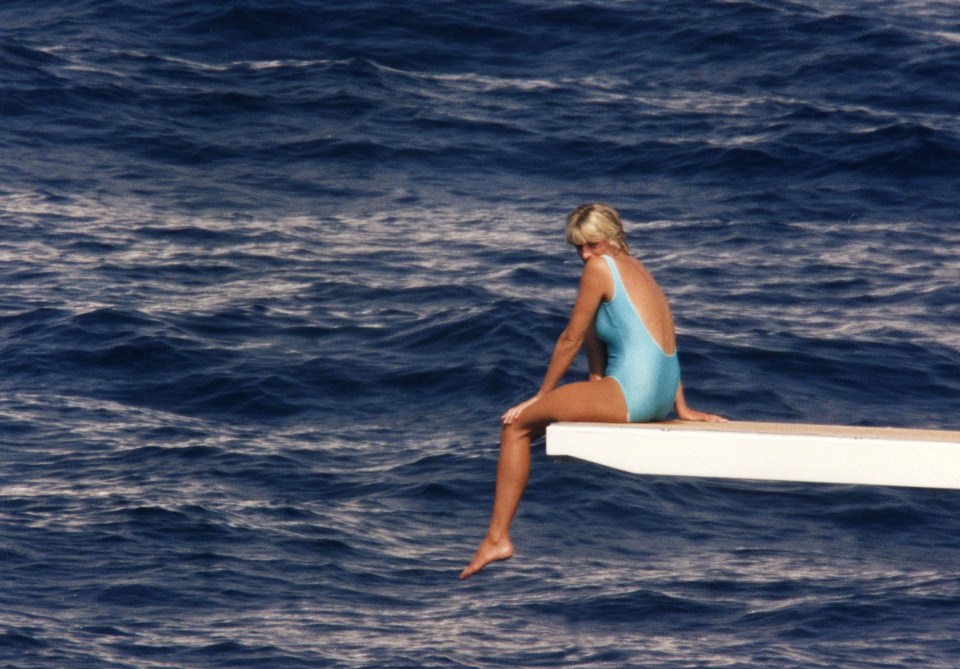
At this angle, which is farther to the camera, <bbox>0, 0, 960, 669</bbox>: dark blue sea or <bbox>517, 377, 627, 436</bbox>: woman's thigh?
<bbox>0, 0, 960, 669</bbox>: dark blue sea

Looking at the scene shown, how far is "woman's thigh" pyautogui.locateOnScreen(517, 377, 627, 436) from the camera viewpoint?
7.70 metres

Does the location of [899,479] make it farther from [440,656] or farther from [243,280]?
[243,280]

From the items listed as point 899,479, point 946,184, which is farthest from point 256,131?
point 899,479

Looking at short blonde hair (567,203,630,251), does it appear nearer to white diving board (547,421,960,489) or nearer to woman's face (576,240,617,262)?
woman's face (576,240,617,262)

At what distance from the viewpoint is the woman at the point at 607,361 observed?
7719 millimetres

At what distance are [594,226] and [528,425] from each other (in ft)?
3.64

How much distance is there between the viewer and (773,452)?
733 cm

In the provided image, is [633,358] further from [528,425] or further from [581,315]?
[528,425]

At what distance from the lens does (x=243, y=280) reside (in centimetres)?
1683

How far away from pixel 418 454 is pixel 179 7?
13329 mm

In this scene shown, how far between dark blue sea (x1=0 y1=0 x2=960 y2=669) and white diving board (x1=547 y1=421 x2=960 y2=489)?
3456mm

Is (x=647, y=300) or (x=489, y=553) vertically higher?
(x=647, y=300)

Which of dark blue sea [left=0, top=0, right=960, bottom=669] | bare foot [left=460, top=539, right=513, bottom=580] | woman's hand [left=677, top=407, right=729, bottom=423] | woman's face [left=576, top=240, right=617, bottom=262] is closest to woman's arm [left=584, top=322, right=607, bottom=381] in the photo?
woman's face [left=576, top=240, right=617, bottom=262]

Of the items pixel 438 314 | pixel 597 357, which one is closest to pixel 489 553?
pixel 597 357
